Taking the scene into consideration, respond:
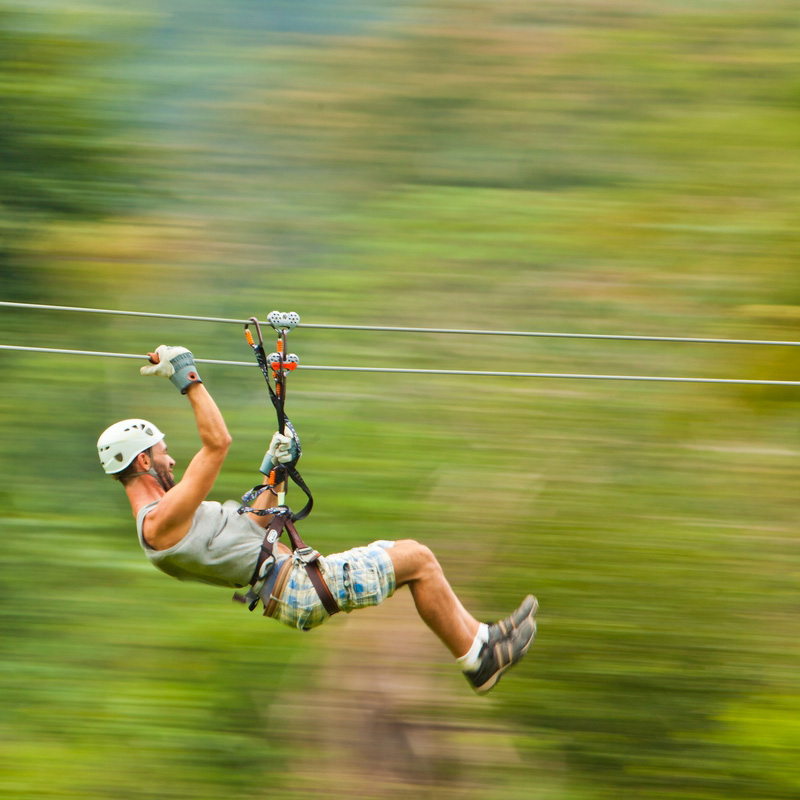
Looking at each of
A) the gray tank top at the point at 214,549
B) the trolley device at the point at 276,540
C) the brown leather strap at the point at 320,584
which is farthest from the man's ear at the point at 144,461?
the brown leather strap at the point at 320,584

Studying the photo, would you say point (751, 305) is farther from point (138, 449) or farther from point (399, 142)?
point (138, 449)

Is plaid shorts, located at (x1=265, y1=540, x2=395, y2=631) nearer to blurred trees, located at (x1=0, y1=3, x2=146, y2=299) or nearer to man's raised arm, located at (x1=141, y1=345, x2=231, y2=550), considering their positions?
man's raised arm, located at (x1=141, y1=345, x2=231, y2=550)

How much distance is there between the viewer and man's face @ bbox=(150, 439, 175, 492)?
3.88 meters

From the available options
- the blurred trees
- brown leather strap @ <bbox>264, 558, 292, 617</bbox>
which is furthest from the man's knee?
→ the blurred trees

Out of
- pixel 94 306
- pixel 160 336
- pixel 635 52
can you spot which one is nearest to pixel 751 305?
pixel 635 52

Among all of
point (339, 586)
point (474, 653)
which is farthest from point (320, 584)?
point (474, 653)

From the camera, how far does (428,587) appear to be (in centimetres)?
375

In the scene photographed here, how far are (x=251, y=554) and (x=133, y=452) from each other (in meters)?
0.59

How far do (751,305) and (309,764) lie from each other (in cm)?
387

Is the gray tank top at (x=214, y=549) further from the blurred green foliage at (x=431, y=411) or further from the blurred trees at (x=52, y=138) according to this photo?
the blurred trees at (x=52, y=138)

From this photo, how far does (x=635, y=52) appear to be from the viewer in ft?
23.9

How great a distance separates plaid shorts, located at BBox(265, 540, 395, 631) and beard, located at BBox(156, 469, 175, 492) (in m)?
0.59

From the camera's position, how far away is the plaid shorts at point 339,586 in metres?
3.63

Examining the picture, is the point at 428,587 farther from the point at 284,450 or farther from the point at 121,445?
the point at 121,445
